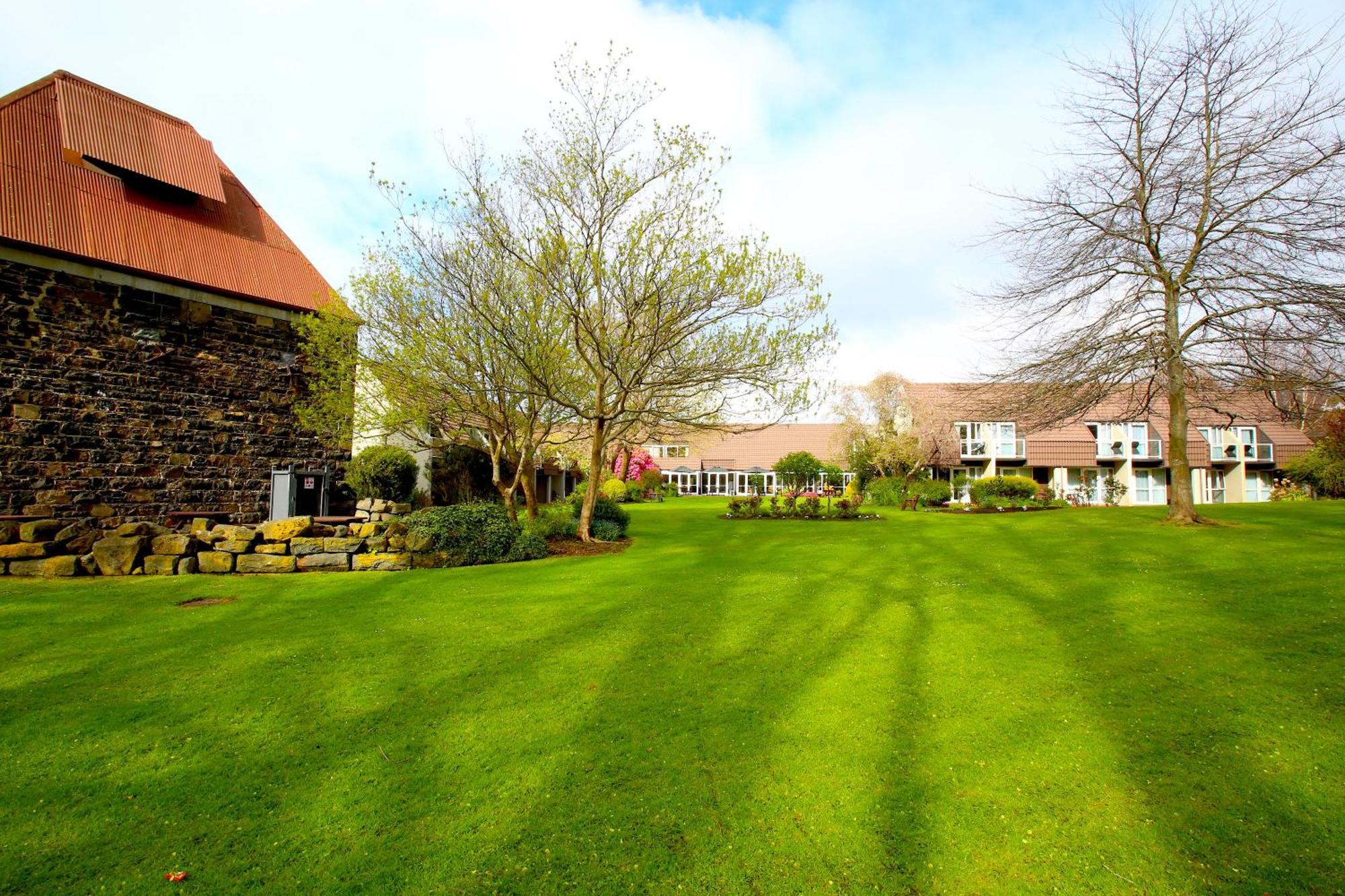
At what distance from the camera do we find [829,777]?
3.70 meters

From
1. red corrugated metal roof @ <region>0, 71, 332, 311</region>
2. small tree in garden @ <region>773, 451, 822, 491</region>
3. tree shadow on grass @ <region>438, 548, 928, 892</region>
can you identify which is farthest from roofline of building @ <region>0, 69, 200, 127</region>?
small tree in garden @ <region>773, 451, 822, 491</region>

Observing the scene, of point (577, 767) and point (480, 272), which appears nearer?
point (577, 767)

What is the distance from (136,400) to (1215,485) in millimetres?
47523

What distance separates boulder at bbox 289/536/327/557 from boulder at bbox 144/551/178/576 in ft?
5.13

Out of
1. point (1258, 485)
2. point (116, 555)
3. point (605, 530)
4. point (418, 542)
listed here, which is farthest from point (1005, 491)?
point (116, 555)

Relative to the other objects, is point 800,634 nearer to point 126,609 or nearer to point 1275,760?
point 1275,760

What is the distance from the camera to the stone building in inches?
459

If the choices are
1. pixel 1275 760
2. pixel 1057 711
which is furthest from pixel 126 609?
pixel 1275 760

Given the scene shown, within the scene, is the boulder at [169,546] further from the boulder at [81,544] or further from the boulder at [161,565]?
the boulder at [81,544]

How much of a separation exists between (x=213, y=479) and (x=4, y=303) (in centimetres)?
460

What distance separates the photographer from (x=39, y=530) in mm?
9328

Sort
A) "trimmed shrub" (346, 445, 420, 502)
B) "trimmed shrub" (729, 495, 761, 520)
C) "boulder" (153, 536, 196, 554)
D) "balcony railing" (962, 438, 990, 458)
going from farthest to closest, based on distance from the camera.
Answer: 1. "balcony railing" (962, 438, 990, 458)
2. "trimmed shrub" (729, 495, 761, 520)
3. "trimmed shrub" (346, 445, 420, 502)
4. "boulder" (153, 536, 196, 554)

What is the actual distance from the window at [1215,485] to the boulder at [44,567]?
45844 mm

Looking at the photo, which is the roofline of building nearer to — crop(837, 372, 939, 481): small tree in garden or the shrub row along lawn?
the shrub row along lawn
